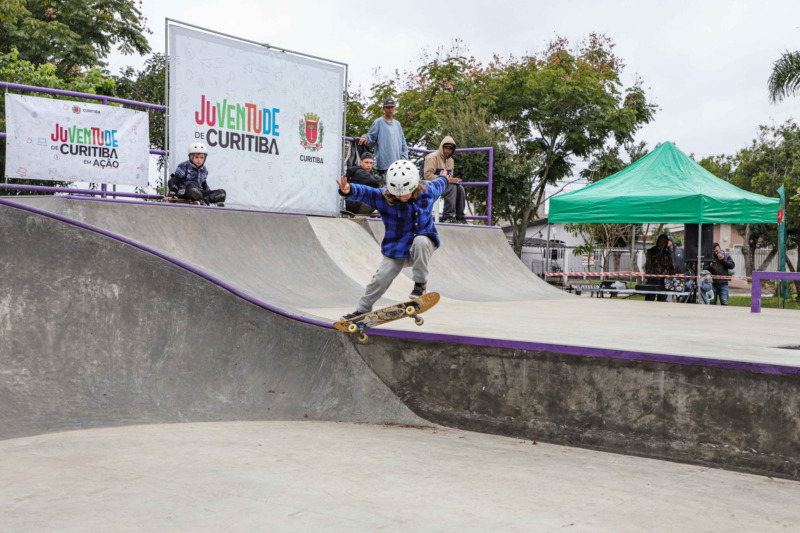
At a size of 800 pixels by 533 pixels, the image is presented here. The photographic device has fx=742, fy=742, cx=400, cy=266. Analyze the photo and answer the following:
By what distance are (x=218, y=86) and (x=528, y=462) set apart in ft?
23.9

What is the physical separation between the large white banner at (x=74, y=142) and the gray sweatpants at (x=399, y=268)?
473cm

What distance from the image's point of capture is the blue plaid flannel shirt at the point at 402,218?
6.20 meters

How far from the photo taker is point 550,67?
28062mm

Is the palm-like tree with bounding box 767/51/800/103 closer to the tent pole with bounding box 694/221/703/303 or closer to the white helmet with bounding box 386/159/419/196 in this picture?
the tent pole with bounding box 694/221/703/303

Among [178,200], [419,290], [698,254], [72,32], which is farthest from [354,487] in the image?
[72,32]

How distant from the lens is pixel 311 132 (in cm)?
1109

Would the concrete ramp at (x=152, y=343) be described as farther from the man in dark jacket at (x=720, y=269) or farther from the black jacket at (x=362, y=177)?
the man in dark jacket at (x=720, y=269)

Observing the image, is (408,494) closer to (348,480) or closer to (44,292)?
(348,480)


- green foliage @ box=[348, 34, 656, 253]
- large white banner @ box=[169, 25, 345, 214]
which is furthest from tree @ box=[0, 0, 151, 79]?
large white banner @ box=[169, 25, 345, 214]

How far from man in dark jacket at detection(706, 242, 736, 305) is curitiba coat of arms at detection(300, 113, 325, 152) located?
8524 millimetres

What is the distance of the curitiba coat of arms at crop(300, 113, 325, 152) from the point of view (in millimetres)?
10969

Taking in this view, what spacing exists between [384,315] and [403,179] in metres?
1.11

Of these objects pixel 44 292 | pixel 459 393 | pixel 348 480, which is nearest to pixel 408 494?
pixel 348 480

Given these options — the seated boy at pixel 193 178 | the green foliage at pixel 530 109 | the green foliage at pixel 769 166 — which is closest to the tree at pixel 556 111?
the green foliage at pixel 530 109
